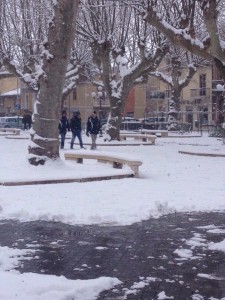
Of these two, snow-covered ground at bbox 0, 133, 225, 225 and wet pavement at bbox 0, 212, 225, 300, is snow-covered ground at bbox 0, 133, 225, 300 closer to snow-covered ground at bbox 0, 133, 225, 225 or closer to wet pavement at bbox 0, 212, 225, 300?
snow-covered ground at bbox 0, 133, 225, 225

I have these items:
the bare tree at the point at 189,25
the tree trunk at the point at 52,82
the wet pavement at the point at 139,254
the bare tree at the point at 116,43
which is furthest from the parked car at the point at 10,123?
the wet pavement at the point at 139,254

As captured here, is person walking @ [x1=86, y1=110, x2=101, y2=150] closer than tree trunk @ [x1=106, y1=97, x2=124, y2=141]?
Yes

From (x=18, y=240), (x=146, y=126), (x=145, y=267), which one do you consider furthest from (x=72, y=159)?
(x=146, y=126)

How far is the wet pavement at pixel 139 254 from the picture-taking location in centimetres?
582

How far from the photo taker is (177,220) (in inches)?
373

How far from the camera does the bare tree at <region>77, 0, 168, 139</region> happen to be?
2845 cm

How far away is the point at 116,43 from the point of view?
30.2 meters

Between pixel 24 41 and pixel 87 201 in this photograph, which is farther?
pixel 24 41

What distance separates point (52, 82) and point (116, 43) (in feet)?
52.8

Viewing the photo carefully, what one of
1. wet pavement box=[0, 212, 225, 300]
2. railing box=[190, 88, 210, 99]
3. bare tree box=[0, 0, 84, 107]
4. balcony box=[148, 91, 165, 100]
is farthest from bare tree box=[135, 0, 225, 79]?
balcony box=[148, 91, 165, 100]

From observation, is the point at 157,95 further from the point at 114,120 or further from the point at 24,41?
the point at 114,120

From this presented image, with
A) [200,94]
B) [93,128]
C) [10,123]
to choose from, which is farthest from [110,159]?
[200,94]

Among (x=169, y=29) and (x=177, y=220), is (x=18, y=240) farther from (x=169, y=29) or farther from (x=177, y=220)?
(x=169, y=29)

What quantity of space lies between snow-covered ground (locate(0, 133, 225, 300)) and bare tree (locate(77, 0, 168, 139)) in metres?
12.9
